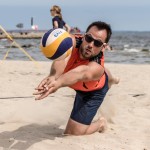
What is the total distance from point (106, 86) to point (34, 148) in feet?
4.00

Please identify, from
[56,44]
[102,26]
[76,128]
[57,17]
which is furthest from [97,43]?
[57,17]

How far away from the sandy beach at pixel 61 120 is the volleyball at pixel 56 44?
867 mm

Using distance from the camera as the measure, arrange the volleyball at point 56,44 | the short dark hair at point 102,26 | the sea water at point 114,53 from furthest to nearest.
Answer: the sea water at point 114,53
the short dark hair at point 102,26
the volleyball at point 56,44

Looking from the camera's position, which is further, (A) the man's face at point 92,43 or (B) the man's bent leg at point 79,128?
(B) the man's bent leg at point 79,128

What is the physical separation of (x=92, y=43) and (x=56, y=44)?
37 centimetres

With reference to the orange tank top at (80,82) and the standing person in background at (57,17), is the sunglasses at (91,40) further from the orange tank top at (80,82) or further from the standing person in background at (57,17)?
the standing person in background at (57,17)

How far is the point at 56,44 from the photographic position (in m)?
3.44

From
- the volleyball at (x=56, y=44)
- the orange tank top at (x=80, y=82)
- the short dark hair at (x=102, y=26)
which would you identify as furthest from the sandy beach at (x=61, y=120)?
the short dark hair at (x=102, y=26)

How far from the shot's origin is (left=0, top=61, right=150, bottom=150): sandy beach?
391 centimetres

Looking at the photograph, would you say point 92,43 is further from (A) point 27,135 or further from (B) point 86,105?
(A) point 27,135

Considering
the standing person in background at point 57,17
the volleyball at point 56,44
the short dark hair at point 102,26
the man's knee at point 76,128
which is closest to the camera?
the volleyball at point 56,44

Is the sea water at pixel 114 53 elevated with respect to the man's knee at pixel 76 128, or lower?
lower

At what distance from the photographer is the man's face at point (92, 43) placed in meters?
3.63

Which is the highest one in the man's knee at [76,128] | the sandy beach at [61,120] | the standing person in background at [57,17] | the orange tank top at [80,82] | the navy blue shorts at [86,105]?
the standing person in background at [57,17]
